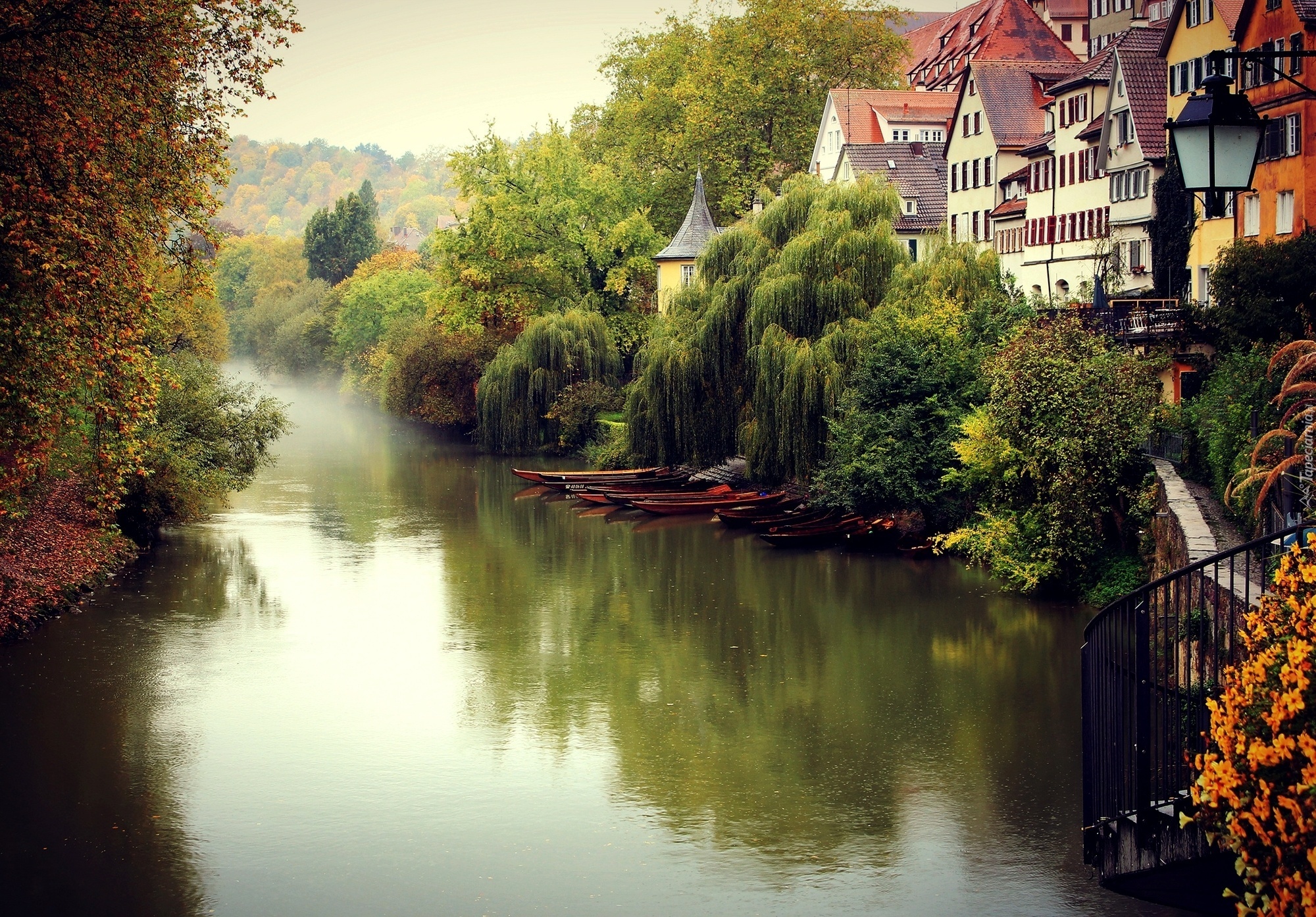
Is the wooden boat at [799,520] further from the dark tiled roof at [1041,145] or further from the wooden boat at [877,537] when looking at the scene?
the dark tiled roof at [1041,145]

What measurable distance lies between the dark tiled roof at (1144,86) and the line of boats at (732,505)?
16750mm

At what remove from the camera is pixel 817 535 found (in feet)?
111

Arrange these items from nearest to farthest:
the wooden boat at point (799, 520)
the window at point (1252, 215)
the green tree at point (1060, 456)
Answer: the green tree at point (1060, 456) < the wooden boat at point (799, 520) < the window at point (1252, 215)

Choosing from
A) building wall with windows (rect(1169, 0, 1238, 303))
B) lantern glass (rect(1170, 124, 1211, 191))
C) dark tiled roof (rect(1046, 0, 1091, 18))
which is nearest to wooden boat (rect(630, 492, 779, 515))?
building wall with windows (rect(1169, 0, 1238, 303))

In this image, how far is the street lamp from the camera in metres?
8.52

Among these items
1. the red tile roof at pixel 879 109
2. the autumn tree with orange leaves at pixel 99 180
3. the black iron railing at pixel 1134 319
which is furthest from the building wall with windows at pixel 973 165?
the autumn tree with orange leaves at pixel 99 180

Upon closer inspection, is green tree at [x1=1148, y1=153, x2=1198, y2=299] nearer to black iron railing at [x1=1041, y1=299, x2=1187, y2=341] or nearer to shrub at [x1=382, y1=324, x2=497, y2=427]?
black iron railing at [x1=1041, y1=299, x2=1187, y2=341]

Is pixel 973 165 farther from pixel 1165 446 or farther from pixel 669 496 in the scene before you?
pixel 1165 446

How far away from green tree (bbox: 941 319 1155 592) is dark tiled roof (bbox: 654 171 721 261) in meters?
34.7

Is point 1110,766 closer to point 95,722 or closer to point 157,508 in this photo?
point 95,722

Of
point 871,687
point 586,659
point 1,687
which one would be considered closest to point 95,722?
point 1,687

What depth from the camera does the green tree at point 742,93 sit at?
7106cm

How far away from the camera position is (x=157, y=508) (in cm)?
3212

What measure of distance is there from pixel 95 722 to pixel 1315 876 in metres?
16.7
